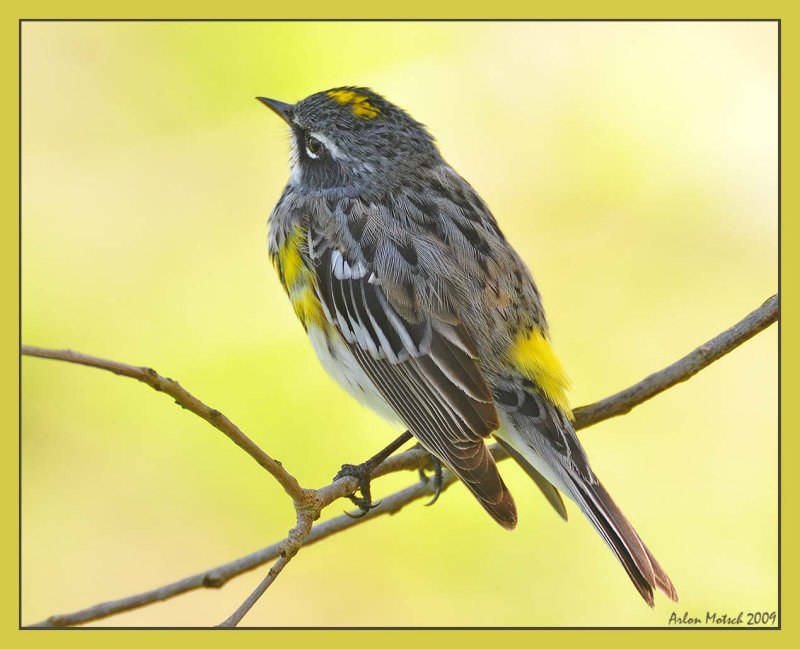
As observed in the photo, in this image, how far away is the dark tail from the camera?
382 centimetres

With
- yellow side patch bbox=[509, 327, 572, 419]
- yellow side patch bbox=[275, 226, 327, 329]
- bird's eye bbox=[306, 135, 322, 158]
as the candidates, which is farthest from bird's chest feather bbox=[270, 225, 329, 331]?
yellow side patch bbox=[509, 327, 572, 419]

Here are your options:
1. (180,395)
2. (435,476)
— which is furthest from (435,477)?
(180,395)

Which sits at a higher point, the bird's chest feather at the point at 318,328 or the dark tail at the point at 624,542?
the bird's chest feather at the point at 318,328

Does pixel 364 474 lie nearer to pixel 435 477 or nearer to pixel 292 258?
pixel 435 477

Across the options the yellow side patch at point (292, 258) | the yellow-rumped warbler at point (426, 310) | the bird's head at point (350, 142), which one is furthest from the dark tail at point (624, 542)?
the bird's head at point (350, 142)

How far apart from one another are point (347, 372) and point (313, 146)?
1.26 meters

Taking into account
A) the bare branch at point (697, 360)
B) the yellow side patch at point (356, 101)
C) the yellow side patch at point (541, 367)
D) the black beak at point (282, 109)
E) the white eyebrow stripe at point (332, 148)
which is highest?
the black beak at point (282, 109)

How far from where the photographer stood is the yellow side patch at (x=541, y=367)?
438cm

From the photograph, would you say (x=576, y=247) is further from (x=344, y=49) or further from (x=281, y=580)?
(x=281, y=580)

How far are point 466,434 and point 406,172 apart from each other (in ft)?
4.97

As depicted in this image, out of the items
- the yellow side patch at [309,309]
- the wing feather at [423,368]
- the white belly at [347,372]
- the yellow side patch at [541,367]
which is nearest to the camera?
the wing feather at [423,368]

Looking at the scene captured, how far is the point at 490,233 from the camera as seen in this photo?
480cm

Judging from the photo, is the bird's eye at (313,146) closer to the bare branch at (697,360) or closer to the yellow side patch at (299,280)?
the yellow side patch at (299,280)

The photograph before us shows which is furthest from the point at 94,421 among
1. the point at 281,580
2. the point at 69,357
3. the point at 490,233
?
the point at 69,357
